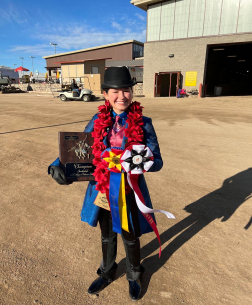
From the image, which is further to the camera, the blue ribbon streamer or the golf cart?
the golf cart

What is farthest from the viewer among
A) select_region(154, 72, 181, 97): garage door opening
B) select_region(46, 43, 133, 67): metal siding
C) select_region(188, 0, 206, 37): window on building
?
select_region(46, 43, 133, 67): metal siding

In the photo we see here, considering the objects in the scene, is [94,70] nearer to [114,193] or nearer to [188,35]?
[188,35]

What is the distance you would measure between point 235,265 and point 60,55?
4440 centimetres

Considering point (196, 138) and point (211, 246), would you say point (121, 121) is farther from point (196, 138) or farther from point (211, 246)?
point (196, 138)

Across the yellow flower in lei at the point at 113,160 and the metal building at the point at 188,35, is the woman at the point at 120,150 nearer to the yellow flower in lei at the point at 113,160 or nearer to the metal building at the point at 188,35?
the yellow flower in lei at the point at 113,160

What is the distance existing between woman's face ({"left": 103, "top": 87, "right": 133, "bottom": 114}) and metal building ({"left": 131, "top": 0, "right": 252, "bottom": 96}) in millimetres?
18635

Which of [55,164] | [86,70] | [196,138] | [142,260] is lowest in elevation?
[142,260]

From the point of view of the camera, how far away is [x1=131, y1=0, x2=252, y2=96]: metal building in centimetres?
1664

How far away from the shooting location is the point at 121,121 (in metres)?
1.94

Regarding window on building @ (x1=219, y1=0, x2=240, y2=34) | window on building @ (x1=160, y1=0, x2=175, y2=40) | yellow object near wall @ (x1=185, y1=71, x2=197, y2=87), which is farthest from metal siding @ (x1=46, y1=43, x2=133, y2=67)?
window on building @ (x1=219, y1=0, x2=240, y2=34)

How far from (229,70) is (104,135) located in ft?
112

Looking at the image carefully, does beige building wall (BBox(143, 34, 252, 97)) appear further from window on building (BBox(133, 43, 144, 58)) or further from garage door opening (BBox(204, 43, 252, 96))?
window on building (BBox(133, 43, 144, 58))

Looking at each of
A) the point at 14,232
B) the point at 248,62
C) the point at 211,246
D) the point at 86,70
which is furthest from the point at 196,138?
the point at 248,62

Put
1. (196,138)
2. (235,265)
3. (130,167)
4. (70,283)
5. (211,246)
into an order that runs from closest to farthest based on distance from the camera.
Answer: (130,167) < (70,283) < (235,265) < (211,246) < (196,138)
